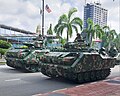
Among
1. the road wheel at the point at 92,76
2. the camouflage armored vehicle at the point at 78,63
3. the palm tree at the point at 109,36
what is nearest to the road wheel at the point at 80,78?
the camouflage armored vehicle at the point at 78,63

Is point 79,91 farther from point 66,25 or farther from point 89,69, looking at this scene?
point 66,25

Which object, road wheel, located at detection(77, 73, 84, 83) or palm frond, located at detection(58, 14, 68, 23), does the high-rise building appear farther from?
road wheel, located at detection(77, 73, 84, 83)

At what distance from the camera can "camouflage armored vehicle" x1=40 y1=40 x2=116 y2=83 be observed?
11617 millimetres

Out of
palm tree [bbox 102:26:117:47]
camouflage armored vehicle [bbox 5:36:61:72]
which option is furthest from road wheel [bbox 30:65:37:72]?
palm tree [bbox 102:26:117:47]

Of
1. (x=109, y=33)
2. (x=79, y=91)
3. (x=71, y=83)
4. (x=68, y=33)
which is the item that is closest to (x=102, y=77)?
(x=71, y=83)

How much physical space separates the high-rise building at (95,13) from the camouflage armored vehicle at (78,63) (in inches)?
1342

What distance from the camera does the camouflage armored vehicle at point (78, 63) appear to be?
11.6 metres

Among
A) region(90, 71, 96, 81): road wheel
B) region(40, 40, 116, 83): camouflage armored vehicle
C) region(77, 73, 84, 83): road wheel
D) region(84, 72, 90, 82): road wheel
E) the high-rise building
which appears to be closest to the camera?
region(40, 40, 116, 83): camouflage armored vehicle

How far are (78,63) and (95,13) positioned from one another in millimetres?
43309

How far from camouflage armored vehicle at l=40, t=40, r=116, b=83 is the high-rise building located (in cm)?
3407

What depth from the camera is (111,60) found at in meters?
14.0

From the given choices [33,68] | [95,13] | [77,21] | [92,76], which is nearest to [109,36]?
[95,13]

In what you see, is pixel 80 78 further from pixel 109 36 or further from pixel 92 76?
pixel 109 36

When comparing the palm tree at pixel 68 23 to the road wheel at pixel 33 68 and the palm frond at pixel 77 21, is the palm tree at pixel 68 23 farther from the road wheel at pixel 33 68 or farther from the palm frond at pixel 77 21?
the road wheel at pixel 33 68
